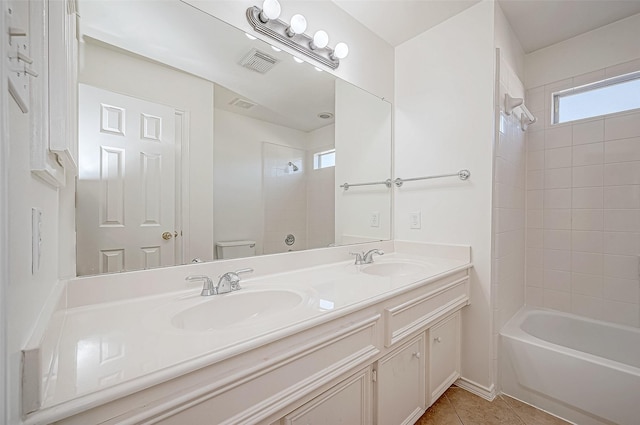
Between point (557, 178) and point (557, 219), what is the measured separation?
0.32m

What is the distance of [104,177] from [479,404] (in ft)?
7.17

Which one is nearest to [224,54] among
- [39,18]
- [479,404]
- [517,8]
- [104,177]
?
[104,177]

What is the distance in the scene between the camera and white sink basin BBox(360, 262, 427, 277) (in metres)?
1.67

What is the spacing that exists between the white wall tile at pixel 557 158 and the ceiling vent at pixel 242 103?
229 cm

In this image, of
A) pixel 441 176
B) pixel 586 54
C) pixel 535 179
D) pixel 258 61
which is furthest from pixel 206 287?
pixel 586 54

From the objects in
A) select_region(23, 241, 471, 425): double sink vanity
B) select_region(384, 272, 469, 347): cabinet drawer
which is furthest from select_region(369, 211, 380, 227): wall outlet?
select_region(384, 272, 469, 347): cabinet drawer

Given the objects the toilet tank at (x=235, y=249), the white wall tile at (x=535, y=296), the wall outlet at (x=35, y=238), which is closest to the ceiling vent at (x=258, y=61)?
the toilet tank at (x=235, y=249)

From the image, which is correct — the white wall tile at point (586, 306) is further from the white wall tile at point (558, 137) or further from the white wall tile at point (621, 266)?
the white wall tile at point (558, 137)

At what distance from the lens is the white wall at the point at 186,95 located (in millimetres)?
949

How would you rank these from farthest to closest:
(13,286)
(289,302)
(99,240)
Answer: (289,302) < (99,240) < (13,286)

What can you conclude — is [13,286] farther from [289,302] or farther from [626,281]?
[626,281]

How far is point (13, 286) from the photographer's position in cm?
38

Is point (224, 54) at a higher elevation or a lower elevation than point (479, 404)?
higher

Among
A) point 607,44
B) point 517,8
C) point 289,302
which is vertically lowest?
point 289,302
